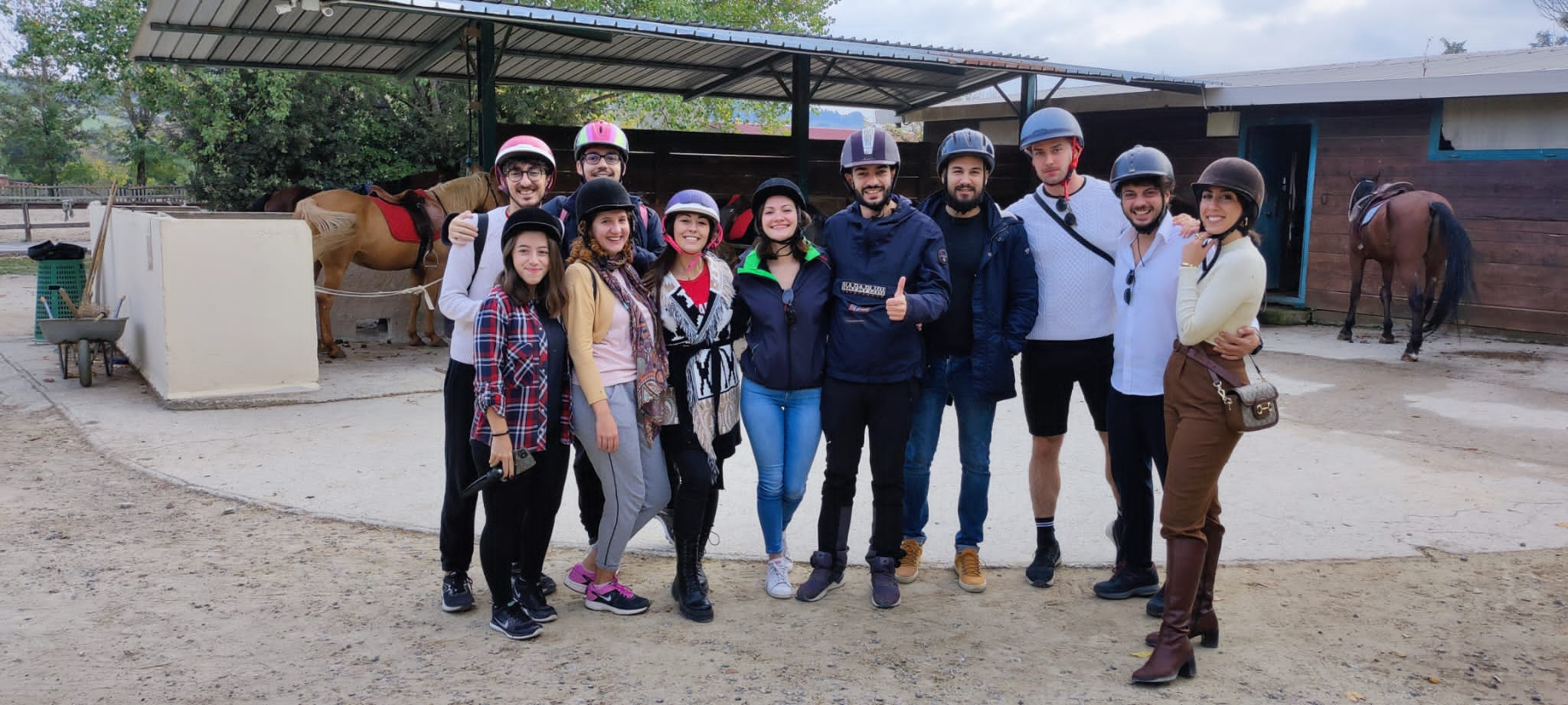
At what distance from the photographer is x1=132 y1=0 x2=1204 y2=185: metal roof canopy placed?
8141 mm

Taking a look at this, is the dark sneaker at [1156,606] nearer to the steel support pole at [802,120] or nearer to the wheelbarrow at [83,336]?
the wheelbarrow at [83,336]

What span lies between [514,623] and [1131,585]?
2.12 metres

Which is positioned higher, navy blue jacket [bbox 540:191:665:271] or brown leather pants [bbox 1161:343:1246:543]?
navy blue jacket [bbox 540:191:665:271]

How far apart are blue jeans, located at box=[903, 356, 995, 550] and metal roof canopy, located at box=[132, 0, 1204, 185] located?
529 cm

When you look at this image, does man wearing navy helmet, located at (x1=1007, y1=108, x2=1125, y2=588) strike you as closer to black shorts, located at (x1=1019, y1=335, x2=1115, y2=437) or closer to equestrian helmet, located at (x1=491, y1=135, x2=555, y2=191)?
black shorts, located at (x1=1019, y1=335, x2=1115, y2=437)

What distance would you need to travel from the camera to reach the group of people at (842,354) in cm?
321

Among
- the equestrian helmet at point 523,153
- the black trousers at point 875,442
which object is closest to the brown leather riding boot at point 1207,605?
the black trousers at point 875,442

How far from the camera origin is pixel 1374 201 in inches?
404

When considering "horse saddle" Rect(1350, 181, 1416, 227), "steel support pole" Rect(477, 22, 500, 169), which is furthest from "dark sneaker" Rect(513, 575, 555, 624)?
"horse saddle" Rect(1350, 181, 1416, 227)

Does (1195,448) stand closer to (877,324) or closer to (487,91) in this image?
(877,324)

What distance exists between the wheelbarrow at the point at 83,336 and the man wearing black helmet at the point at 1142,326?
6822 millimetres

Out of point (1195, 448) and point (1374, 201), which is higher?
point (1374, 201)

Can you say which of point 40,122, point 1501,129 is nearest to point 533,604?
point 1501,129

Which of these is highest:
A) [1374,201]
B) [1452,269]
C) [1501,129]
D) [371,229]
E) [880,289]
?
[1501,129]
